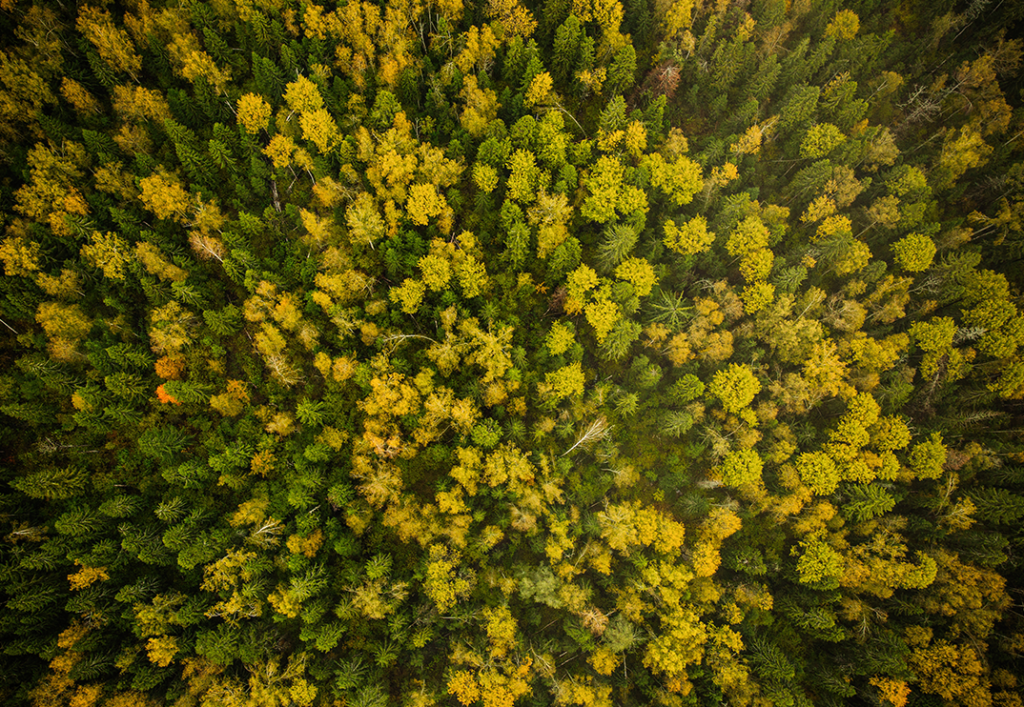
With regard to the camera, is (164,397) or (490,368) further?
(164,397)

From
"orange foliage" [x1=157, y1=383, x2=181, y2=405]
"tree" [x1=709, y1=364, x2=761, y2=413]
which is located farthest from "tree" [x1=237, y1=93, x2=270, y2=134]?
"tree" [x1=709, y1=364, x2=761, y2=413]

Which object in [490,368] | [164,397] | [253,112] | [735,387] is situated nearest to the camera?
[490,368]

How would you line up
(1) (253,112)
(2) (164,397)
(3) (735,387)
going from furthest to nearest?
(1) (253,112) → (3) (735,387) → (2) (164,397)

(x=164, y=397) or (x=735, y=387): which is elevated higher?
(x=164, y=397)

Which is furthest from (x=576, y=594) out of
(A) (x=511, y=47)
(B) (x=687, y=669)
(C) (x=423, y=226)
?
(A) (x=511, y=47)

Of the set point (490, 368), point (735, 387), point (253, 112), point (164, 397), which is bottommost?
point (735, 387)

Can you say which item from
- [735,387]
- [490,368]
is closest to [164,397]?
[490,368]

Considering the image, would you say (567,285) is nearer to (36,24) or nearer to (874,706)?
(874,706)

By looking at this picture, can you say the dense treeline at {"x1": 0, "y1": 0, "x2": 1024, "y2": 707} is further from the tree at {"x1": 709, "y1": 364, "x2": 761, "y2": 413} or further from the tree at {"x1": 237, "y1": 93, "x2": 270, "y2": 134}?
the tree at {"x1": 237, "y1": 93, "x2": 270, "y2": 134}

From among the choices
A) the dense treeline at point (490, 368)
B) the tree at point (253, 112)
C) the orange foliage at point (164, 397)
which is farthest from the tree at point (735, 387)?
the orange foliage at point (164, 397)

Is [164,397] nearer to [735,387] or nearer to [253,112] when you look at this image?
[253,112]
